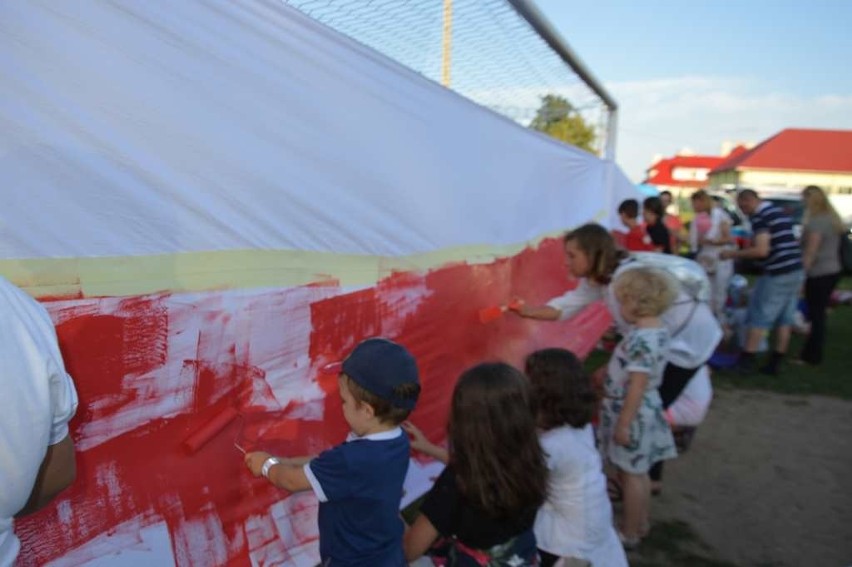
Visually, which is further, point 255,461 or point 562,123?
point 562,123

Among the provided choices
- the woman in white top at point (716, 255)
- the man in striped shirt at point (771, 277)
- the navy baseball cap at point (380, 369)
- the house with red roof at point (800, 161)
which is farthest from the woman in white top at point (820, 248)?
the house with red roof at point (800, 161)

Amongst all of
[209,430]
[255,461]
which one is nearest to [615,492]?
[255,461]

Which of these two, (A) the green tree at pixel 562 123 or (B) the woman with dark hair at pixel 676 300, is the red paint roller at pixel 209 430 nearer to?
(B) the woman with dark hair at pixel 676 300

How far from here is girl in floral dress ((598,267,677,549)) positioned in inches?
109

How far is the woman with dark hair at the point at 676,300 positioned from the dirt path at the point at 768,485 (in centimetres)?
73

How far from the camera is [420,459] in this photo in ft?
9.05

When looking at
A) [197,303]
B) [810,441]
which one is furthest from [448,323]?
[810,441]

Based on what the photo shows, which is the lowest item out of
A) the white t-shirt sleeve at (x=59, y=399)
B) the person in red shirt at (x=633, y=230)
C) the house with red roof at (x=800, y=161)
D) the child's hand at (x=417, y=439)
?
the child's hand at (x=417, y=439)

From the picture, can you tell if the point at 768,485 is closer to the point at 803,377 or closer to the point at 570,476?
the point at 570,476

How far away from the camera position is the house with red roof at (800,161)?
4212 centimetres

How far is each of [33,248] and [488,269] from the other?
236cm

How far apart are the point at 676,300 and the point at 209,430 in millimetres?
2309

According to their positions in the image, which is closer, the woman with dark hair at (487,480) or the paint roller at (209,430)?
the paint roller at (209,430)

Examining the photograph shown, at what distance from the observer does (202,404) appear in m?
1.66
